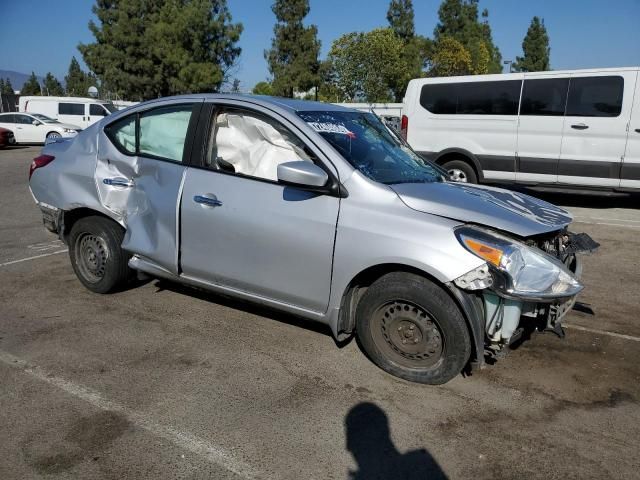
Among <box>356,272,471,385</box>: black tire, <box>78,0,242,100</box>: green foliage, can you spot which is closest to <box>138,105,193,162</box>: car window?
<box>356,272,471,385</box>: black tire

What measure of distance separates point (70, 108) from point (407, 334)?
25.6 m

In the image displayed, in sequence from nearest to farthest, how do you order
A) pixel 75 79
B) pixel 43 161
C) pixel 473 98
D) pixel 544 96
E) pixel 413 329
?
pixel 413 329
pixel 43 161
pixel 544 96
pixel 473 98
pixel 75 79

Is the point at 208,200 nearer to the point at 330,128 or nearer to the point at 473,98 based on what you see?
the point at 330,128

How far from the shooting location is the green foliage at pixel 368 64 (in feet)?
142

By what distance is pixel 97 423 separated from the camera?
2.95 meters

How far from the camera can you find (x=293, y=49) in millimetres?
45281

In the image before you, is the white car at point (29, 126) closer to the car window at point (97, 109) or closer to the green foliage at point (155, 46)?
the car window at point (97, 109)

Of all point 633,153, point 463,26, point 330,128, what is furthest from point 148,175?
point 463,26

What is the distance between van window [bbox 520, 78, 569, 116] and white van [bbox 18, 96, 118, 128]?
20.3 metres

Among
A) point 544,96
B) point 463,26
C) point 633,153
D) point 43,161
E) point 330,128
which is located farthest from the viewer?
point 463,26

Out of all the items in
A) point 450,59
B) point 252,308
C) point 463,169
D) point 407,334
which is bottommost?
point 252,308

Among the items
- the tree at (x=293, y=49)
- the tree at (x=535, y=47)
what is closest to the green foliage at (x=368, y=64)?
the tree at (x=293, y=49)

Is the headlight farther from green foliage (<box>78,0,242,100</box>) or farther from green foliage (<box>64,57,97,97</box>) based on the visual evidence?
green foliage (<box>64,57,97,97</box>)

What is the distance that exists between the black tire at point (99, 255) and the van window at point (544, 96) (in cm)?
754
